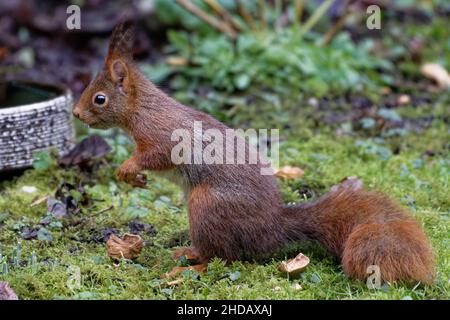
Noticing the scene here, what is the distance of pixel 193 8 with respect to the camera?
686 cm

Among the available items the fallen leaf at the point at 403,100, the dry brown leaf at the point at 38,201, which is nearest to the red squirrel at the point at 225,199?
the dry brown leaf at the point at 38,201

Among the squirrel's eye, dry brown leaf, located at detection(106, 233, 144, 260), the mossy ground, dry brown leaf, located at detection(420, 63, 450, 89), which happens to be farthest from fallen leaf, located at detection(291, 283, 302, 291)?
dry brown leaf, located at detection(420, 63, 450, 89)

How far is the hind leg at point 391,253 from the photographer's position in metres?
3.21

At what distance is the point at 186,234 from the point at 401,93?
3442 mm

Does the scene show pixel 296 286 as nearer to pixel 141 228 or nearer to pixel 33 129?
pixel 141 228

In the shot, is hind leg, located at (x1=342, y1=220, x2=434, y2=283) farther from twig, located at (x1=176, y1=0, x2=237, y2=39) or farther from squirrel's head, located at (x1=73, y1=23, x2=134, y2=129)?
twig, located at (x1=176, y1=0, x2=237, y2=39)

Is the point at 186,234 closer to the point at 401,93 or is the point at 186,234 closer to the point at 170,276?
the point at 170,276

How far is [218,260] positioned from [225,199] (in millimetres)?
285

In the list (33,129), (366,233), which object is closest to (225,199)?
(366,233)

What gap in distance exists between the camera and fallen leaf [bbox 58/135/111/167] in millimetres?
4934

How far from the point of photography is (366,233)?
3.34 m

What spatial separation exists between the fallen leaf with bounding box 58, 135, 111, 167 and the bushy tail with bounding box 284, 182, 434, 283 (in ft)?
5.39
